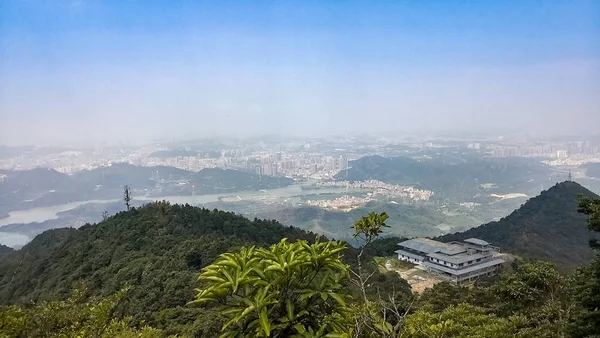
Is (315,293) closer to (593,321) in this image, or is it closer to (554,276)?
(593,321)

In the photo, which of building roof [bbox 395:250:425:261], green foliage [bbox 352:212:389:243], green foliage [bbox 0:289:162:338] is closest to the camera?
green foliage [bbox 352:212:389:243]

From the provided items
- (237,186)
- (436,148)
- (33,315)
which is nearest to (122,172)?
(237,186)

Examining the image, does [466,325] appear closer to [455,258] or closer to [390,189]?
[455,258]

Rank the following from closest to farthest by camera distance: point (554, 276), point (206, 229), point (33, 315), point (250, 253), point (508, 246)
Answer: point (250, 253), point (33, 315), point (554, 276), point (206, 229), point (508, 246)

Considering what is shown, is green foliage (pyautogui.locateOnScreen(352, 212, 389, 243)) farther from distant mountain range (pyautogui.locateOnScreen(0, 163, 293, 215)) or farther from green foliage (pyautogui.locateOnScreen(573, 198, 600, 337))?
distant mountain range (pyautogui.locateOnScreen(0, 163, 293, 215))

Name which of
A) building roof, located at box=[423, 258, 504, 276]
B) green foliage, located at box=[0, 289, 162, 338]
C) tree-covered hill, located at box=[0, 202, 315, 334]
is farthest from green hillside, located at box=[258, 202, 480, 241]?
green foliage, located at box=[0, 289, 162, 338]
